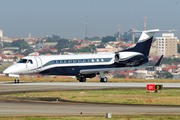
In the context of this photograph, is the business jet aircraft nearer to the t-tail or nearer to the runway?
the t-tail

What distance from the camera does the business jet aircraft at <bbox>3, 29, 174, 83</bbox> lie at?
167ft

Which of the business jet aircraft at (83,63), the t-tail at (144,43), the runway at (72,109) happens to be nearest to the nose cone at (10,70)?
the business jet aircraft at (83,63)

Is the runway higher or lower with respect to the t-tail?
lower

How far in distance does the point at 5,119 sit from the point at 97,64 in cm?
3596

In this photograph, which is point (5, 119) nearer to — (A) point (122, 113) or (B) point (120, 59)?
(A) point (122, 113)

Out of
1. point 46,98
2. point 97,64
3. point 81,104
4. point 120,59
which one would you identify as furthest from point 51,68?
point 81,104

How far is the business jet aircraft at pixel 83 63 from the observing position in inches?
2003

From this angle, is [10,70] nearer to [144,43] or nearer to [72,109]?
[144,43]

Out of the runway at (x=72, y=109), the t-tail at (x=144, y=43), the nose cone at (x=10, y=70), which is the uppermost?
the t-tail at (x=144, y=43)

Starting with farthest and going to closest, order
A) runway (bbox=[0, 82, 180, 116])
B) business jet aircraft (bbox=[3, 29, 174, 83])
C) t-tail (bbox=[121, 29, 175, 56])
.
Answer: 1. t-tail (bbox=[121, 29, 175, 56])
2. business jet aircraft (bbox=[3, 29, 174, 83])
3. runway (bbox=[0, 82, 180, 116])

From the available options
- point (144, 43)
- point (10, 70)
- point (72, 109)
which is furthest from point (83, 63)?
point (72, 109)

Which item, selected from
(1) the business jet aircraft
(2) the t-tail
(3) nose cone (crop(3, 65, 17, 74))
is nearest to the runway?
(3) nose cone (crop(3, 65, 17, 74))

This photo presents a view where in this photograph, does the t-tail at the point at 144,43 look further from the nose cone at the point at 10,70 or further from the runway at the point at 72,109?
the runway at the point at 72,109

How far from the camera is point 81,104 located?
26.6m
